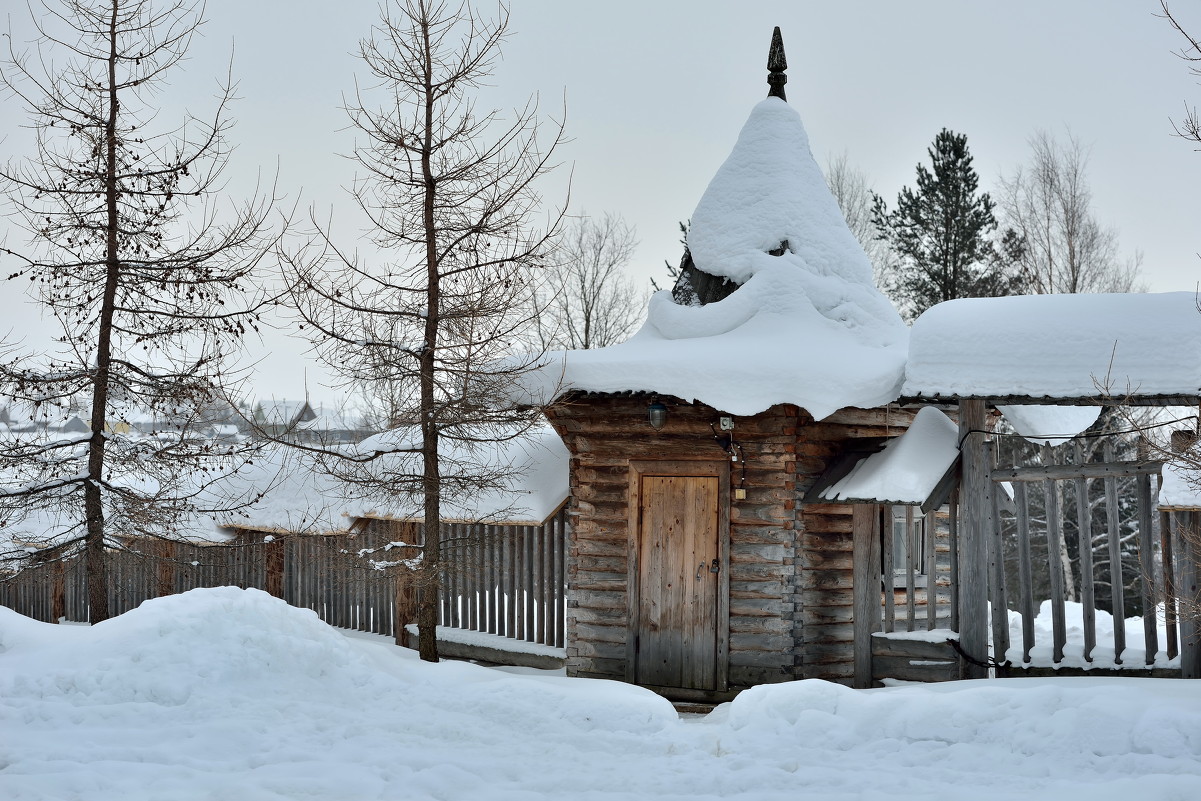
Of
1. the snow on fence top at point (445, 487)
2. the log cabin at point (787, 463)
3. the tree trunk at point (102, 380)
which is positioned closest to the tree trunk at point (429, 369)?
the snow on fence top at point (445, 487)

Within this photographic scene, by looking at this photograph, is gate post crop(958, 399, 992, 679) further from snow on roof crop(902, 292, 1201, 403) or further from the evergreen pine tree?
the evergreen pine tree

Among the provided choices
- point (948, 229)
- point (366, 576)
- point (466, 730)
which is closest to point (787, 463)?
point (366, 576)

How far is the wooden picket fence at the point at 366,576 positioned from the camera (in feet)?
38.4

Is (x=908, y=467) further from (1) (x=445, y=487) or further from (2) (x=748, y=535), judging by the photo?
(1) (x=445, y=487)

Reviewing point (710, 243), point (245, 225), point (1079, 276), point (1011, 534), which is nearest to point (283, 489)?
point (245, 225)

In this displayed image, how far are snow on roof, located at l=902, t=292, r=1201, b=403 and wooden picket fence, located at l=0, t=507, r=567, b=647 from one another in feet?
15.9

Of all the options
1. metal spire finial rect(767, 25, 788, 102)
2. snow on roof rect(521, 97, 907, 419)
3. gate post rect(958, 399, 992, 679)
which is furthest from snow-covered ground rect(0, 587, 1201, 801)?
metal spire finial rect(767, 25, 788, 102)

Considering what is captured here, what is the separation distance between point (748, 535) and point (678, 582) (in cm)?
88

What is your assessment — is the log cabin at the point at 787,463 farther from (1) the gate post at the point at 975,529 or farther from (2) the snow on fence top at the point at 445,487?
(2) the snow on fence top at the point at 445,487

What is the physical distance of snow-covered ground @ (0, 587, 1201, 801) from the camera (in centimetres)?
578

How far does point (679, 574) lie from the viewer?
1048 centimetres

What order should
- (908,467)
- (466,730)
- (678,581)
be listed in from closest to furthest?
1. (466,730)
2. (908,467)
3. (678,581)

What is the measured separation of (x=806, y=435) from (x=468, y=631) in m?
5.29

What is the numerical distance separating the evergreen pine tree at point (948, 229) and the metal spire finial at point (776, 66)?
13.1 meters
